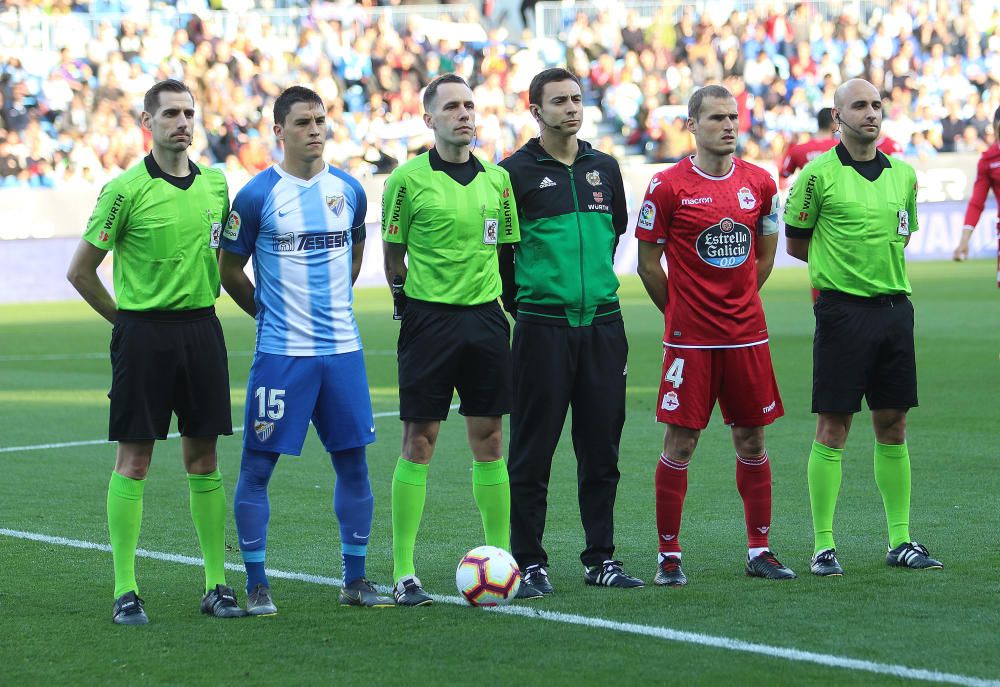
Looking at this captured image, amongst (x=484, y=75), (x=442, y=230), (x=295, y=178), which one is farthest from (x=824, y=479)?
(x=484, y=75)

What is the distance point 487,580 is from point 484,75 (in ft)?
85.8

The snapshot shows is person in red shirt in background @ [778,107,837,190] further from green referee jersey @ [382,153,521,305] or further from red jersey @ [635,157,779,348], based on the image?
green referee jersey @ [382,153,521,305]

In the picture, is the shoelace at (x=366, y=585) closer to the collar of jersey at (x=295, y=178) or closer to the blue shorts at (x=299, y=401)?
the blue shorts at (x=299, y=401)

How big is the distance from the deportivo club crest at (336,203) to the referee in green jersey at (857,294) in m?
1.97

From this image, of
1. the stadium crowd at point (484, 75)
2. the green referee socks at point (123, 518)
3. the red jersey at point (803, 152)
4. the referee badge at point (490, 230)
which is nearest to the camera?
the green referee socks at point (123, 518)

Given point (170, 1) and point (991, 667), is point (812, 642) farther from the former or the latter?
point (170, 1)

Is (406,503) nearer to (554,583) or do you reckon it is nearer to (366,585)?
(366,585)

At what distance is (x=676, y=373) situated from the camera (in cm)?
654

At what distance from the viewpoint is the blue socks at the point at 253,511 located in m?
6.02

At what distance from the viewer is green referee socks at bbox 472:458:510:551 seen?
6.34 m

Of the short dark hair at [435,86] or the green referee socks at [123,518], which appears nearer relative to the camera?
the green referee socks at [123,518]

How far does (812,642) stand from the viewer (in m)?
5.33

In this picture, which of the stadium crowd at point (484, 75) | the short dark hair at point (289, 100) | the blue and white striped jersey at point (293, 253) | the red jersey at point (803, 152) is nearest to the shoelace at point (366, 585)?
the blue and white striped jersey at point (293, 253)

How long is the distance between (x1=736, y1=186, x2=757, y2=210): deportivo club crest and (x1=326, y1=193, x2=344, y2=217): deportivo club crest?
5.39ft
